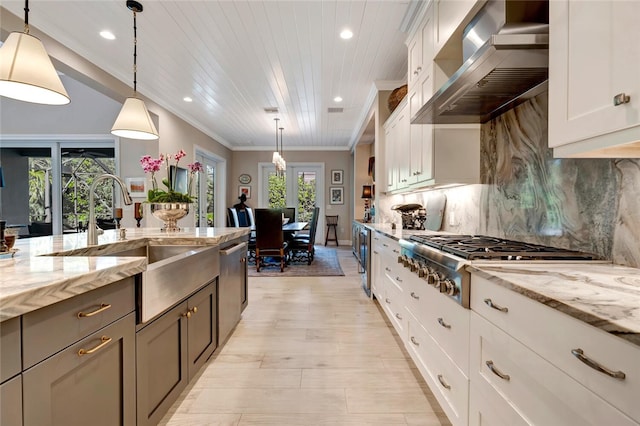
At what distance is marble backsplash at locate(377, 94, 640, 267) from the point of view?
1162 mm

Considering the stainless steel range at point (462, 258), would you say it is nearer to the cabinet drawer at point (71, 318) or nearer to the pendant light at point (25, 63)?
the cabinet drawer at point (71, 318)

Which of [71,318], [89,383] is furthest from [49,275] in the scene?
[89,383]

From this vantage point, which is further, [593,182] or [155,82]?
[155,82]

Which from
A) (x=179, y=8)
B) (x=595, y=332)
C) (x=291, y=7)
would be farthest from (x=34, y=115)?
(x=595, y=332)

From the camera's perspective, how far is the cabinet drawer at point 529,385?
0.68 meters

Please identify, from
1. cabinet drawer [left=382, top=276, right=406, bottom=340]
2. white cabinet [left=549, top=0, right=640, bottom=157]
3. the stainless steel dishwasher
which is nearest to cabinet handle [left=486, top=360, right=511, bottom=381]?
white cabinet [left=549, top=0, right=640, bottom=157]

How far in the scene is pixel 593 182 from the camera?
129 centimetres

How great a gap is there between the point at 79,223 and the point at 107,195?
2.20 ft

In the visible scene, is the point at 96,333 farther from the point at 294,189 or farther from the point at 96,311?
the point at 294,189

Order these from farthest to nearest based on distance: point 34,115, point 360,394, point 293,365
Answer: point 34,115 → point 293,365 → point 360,394

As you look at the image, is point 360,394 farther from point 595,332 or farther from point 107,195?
point 107,195

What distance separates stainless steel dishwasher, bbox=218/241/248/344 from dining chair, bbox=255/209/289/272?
1973 millimetres

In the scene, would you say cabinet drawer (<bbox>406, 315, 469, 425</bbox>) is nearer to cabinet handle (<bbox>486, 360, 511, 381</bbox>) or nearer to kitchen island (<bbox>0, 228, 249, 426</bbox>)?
cabinet handle (<bbox>486, 360, 511, 381</bbox>)

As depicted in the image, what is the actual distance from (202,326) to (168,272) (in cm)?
66
